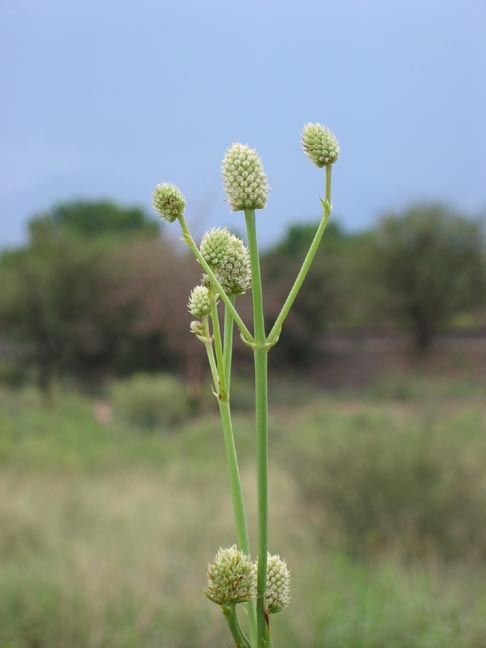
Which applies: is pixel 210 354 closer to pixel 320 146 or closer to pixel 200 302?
pixel 200 302

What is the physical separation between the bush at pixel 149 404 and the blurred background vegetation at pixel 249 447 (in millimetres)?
63

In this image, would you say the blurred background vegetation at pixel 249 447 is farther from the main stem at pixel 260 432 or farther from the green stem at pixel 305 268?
the green stem at pixel 305 268

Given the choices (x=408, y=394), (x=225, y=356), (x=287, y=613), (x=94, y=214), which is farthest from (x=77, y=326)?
(x=225, y=356)

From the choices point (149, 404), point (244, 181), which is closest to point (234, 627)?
point (244, 181)

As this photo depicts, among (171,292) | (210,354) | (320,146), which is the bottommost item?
(210,354)

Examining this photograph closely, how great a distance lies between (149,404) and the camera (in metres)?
21.8

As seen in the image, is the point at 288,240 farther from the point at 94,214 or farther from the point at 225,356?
the point at 225,356

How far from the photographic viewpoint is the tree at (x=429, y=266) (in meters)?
32.4

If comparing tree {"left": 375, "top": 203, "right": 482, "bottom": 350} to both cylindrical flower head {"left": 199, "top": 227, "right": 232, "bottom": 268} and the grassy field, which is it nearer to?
the grassy field

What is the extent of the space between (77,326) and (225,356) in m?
30.7

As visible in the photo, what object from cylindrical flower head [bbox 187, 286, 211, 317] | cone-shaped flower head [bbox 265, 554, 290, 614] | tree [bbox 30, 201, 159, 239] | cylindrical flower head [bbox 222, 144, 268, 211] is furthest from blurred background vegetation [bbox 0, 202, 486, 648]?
tree [bbox 30, 201, 159, 239]

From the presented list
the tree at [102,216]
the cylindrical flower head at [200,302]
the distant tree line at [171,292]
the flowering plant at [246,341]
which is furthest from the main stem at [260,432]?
the tree at [102,216]

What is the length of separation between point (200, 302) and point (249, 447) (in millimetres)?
14078

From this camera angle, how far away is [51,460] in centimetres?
1283
